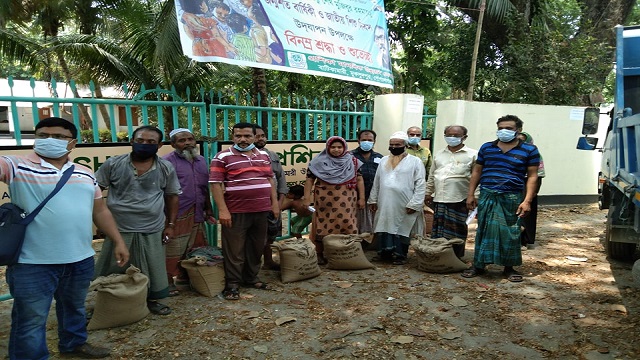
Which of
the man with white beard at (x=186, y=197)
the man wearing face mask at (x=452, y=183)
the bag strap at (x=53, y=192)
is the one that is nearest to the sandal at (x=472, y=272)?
the man wearing face mask at (x=452, y=183)

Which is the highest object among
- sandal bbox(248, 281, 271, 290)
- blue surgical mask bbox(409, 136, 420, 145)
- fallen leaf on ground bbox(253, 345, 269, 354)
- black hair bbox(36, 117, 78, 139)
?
black hair bbox(36, 117, 78, 139)

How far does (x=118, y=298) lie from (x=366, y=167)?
3.00m

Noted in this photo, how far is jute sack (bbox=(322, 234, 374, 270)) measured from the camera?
15.0 feet

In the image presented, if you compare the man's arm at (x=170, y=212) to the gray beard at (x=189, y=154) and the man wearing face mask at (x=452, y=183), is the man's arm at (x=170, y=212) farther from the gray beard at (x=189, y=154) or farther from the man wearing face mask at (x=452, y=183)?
the man wearing face mask at (x=452, y=183)

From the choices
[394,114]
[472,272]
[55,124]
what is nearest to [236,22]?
[55,124]

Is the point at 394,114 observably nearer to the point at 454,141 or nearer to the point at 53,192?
the point at 454,141

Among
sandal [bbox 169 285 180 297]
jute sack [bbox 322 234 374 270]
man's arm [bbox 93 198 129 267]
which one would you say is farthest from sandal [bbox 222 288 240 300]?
man's arm [bbox 93 198 129 267]

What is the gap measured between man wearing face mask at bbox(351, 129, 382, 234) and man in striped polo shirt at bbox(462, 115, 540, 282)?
1.14 m

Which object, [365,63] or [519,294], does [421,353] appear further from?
[365,63]

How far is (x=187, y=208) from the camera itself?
394 centimetres

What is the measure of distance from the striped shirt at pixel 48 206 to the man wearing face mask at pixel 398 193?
10.0ft

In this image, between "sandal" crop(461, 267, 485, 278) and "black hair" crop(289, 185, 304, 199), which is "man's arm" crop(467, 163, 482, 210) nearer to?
"sandal" crop(461, 267, 485, 278)

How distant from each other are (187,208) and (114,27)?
12.0 m

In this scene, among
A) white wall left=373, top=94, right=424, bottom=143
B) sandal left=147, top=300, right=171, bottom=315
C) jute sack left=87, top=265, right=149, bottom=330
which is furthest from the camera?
white wall left=373, top=94, right=424, bottom=143
